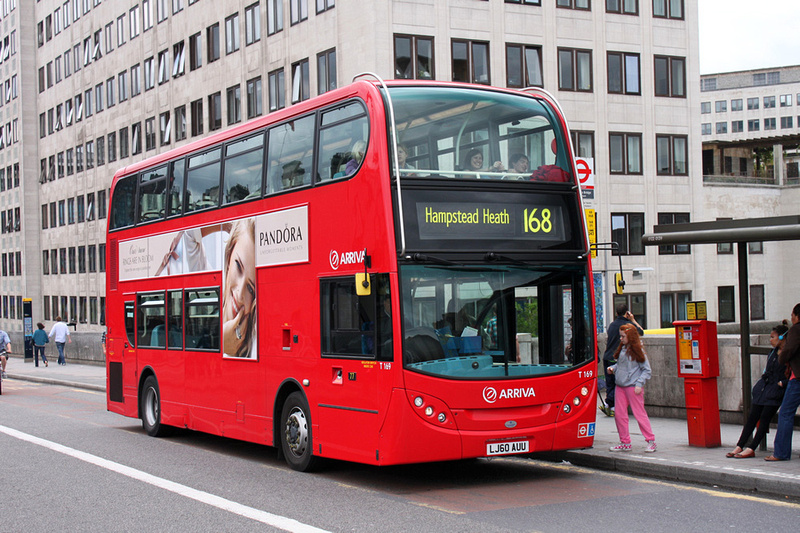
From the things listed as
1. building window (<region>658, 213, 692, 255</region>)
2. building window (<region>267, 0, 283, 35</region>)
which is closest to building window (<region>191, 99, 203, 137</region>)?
building window (<region>267, 0, 283, 35</region>)

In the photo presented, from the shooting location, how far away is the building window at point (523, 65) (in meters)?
37.3

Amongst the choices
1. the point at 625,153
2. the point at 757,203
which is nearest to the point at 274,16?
the point at 625,153

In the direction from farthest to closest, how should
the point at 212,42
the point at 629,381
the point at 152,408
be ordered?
the point at 212,42 < the point at 152,408 < the point at 629,381

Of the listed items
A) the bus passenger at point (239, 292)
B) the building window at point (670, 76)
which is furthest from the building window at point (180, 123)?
the bus passenger at point (239, 292)

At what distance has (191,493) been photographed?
996 centimetres

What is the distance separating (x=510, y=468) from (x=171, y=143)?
136ft

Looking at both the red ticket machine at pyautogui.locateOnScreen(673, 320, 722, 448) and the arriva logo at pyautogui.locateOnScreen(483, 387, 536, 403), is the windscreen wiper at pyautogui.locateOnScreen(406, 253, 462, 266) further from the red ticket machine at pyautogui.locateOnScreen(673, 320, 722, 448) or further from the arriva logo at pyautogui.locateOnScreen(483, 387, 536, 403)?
the red ticket machine at pyautogui.locateOnScreen(673, 320, 722, 448)

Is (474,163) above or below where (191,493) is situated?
above

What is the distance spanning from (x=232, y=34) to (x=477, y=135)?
116 feet

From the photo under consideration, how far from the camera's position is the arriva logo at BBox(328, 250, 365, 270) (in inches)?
397

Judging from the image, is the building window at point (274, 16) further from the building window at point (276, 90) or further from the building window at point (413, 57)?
the building window at point (413, 57)

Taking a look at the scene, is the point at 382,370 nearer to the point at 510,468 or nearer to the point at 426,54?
the point at 510,468

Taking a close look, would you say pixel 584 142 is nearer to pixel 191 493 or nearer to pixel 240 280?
pixel 240 280

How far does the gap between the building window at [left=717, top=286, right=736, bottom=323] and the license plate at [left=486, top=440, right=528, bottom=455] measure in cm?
3708
